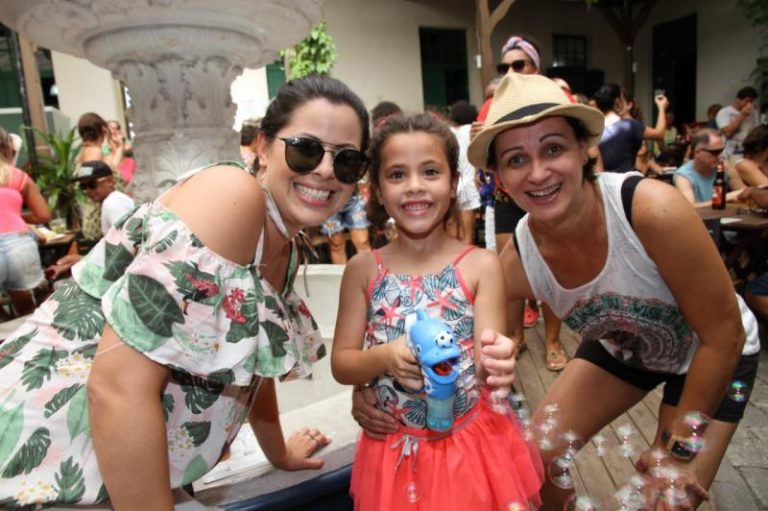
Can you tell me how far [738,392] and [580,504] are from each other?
0.61 metres

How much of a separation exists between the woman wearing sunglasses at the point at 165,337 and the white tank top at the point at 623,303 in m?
0.79

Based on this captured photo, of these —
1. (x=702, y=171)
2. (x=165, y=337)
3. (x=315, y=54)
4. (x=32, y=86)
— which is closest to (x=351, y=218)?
(x=702, y=171)

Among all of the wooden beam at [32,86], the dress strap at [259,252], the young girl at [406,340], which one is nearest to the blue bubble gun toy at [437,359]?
the young girl at [406,340]

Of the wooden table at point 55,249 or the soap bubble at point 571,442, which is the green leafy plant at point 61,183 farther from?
the soap bubble at point 571,442

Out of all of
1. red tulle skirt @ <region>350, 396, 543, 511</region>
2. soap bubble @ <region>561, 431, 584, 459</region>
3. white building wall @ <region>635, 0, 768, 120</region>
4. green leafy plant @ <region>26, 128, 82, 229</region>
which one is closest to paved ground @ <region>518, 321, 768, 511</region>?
soap bubble @ <region>561, 431, 584, 459</region>

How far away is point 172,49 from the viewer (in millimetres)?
2596

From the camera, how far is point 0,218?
4219mm

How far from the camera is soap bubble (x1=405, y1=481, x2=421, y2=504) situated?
4.49 feet

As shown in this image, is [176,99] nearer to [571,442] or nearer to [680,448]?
[571,442]

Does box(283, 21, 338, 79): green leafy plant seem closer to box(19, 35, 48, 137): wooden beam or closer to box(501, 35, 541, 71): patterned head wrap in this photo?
box(19, 35, 48, 137): wooden beam

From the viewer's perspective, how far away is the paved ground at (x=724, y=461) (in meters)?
2.31

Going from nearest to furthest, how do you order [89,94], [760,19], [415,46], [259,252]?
[259,252] → [89,94] → [760,19] → [415,46]

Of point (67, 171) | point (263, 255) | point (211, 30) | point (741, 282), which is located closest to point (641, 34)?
point (741, 282)

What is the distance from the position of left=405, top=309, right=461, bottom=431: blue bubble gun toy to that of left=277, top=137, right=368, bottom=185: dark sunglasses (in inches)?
17.6
